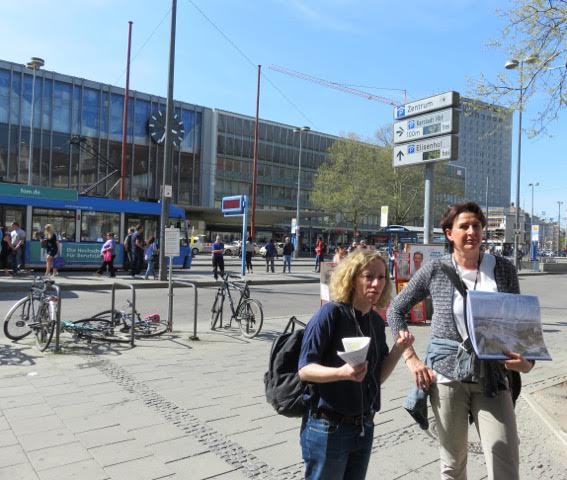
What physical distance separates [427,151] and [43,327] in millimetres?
8184

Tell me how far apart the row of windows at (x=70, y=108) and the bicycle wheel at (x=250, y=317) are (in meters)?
42.1

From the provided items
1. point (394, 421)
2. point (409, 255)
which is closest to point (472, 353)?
point (394, 421)

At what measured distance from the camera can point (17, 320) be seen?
796 centimetres

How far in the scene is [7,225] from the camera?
736 inches

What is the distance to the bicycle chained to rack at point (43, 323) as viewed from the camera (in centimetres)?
750

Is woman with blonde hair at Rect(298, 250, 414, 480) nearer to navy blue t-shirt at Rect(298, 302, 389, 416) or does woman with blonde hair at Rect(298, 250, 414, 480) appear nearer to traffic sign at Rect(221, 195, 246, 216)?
navy blue t-shirt at Rect(298, 302, 389, 416)

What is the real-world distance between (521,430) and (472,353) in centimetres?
266

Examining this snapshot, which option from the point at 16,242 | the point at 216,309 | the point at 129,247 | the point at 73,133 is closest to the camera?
the point at 216,309

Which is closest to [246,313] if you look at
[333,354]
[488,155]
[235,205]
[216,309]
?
[216,309]

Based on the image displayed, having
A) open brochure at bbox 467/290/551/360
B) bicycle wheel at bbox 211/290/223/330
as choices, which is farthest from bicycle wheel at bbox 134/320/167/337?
open brochure at bbox 467/290/551/360

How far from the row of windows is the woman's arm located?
4802cm

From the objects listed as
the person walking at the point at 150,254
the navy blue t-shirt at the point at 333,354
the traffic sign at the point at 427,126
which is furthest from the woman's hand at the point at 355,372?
the person walking at the point at 150,254

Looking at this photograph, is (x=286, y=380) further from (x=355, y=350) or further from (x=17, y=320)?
(x=17, y=320)

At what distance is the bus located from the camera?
745 inches
